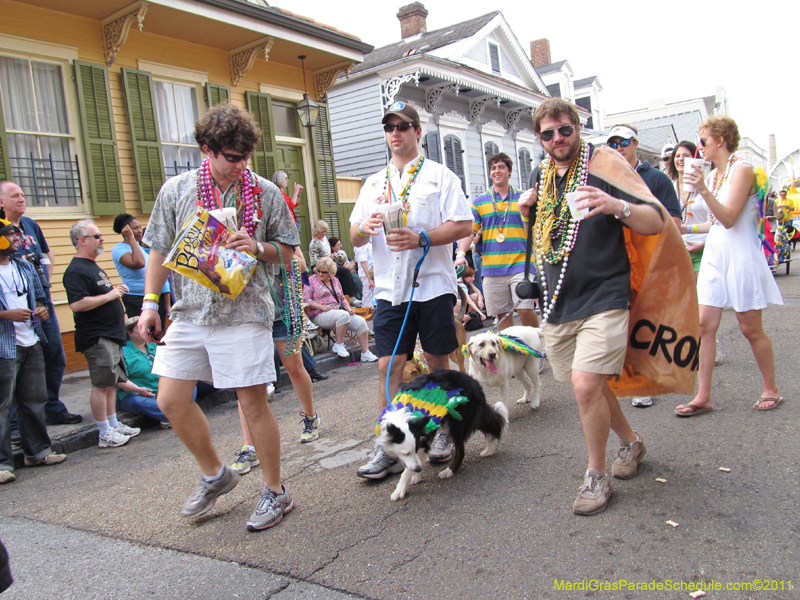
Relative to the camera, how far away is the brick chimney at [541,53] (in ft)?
97.6

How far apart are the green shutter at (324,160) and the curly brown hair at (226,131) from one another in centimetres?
1037

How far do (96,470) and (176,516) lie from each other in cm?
174

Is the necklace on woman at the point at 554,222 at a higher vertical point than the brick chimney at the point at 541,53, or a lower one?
lower

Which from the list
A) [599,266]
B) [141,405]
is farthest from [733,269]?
[141,405]

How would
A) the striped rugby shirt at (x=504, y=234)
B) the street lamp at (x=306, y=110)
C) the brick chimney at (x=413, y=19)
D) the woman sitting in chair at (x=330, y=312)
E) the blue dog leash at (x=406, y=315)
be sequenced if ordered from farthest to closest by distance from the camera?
the brick chimney at (x=413, y=19) < the street lamp at (x=306, y=110) < the woman sitting in chair at (x=330, y=312) < the striped rugby shirt at (x=504, y=234) < the blue dog leash at (x=406, y=315)

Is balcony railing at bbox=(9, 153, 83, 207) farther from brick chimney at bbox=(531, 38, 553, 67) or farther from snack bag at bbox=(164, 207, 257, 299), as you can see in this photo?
brick chimney at bbox=(531, 38, 553, 67)

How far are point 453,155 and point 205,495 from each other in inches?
628

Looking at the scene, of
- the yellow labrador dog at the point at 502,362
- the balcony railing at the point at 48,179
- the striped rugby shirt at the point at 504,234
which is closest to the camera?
the yellow labrador dog at the point at 502,362

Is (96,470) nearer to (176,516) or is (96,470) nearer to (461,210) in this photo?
(176,516)

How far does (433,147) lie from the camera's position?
17.4 m

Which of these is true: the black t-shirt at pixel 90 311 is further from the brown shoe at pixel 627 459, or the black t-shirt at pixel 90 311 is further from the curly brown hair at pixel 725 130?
the curly brown hair at pixel 725 130

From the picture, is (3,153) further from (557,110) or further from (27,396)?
(557,110)

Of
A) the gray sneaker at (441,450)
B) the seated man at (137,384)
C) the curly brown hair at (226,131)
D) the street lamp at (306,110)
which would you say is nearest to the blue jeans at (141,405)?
the seated man at (137,384)

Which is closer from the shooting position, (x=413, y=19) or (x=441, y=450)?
(x=441, y=450)
